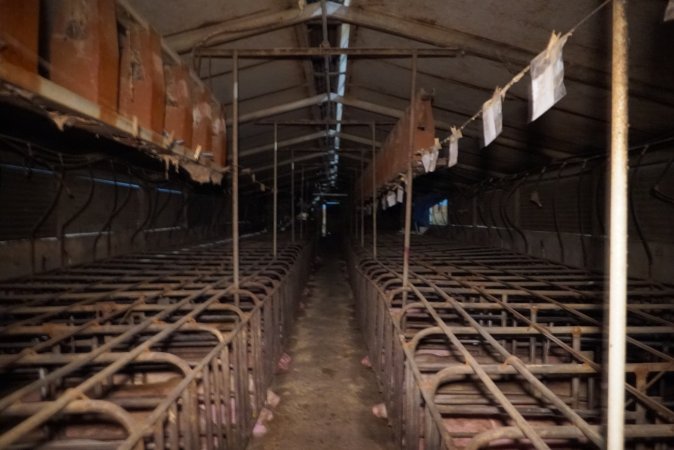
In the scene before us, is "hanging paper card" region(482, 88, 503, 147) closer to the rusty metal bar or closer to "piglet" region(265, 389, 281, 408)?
the rusty metal bar

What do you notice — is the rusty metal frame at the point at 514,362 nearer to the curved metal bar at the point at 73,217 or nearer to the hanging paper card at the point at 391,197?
the hanging paper card at the point at 391,197

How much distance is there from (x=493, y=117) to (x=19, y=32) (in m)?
2.68

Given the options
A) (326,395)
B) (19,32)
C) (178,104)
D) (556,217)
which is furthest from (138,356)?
(556,217)

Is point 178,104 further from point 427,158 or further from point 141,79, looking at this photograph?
point 427,158

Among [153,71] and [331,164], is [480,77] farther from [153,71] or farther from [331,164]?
[331,164]

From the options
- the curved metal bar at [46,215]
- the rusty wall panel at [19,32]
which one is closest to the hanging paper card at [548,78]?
the rusty wall panel at [19,32]

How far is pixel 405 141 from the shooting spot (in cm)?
537

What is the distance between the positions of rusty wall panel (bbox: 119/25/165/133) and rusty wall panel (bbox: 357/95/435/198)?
268 centimetres

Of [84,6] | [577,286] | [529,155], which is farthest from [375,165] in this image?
[84,6]

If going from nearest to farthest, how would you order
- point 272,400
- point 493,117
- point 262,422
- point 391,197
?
point 493,117 < point 262,422 < point 272,400 < point 391,197

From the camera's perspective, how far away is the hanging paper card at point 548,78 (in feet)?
5.54

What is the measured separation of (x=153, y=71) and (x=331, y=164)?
41.9 feet

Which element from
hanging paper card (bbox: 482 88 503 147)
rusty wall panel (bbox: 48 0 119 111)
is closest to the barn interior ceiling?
hanging paper card (bbox: 482 88 503 147)

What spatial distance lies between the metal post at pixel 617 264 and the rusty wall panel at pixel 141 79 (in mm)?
2694
